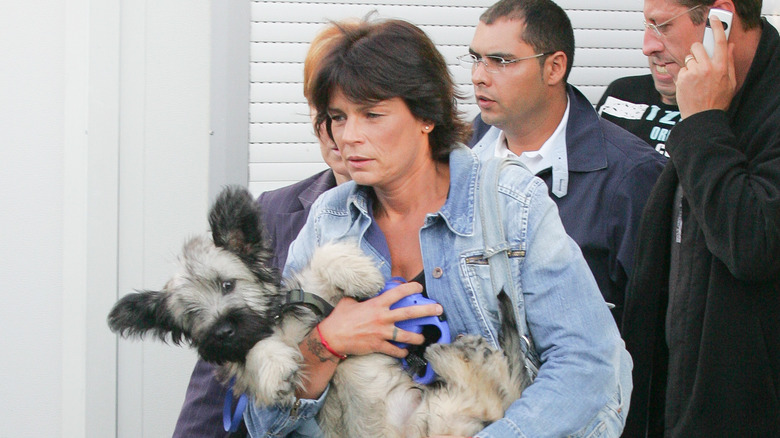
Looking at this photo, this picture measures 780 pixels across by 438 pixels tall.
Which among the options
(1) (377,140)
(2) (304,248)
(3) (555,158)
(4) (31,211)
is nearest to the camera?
(1) (377,140)

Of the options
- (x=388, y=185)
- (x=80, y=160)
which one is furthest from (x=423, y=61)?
(x=80, y=160)

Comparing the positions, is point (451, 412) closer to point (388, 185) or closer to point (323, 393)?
point (323, 393)

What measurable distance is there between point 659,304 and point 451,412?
1.15m

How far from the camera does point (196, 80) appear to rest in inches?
156

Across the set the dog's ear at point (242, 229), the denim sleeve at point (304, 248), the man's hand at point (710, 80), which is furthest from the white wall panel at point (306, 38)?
the dog's ear at point (242, 229)

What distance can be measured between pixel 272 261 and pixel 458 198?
0.69 metres

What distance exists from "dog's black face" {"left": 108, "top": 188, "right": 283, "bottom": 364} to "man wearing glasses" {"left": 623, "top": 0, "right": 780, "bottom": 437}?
4.58 feet

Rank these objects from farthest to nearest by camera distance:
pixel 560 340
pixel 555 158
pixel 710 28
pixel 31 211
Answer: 1. pixel 31 211
2. pixel 555 158
3. pixel 710 28
4. pixel 560 340

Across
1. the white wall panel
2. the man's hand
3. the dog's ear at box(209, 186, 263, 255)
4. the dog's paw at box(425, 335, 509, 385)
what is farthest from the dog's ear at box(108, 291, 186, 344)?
the man's hand

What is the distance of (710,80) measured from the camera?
286 centimetres

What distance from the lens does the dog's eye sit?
7.85ft

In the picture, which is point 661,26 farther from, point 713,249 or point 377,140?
point 377,140

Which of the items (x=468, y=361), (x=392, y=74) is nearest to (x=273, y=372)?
(x=468, y=361)

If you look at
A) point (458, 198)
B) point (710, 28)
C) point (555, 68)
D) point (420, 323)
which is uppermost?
point (555, 68)
